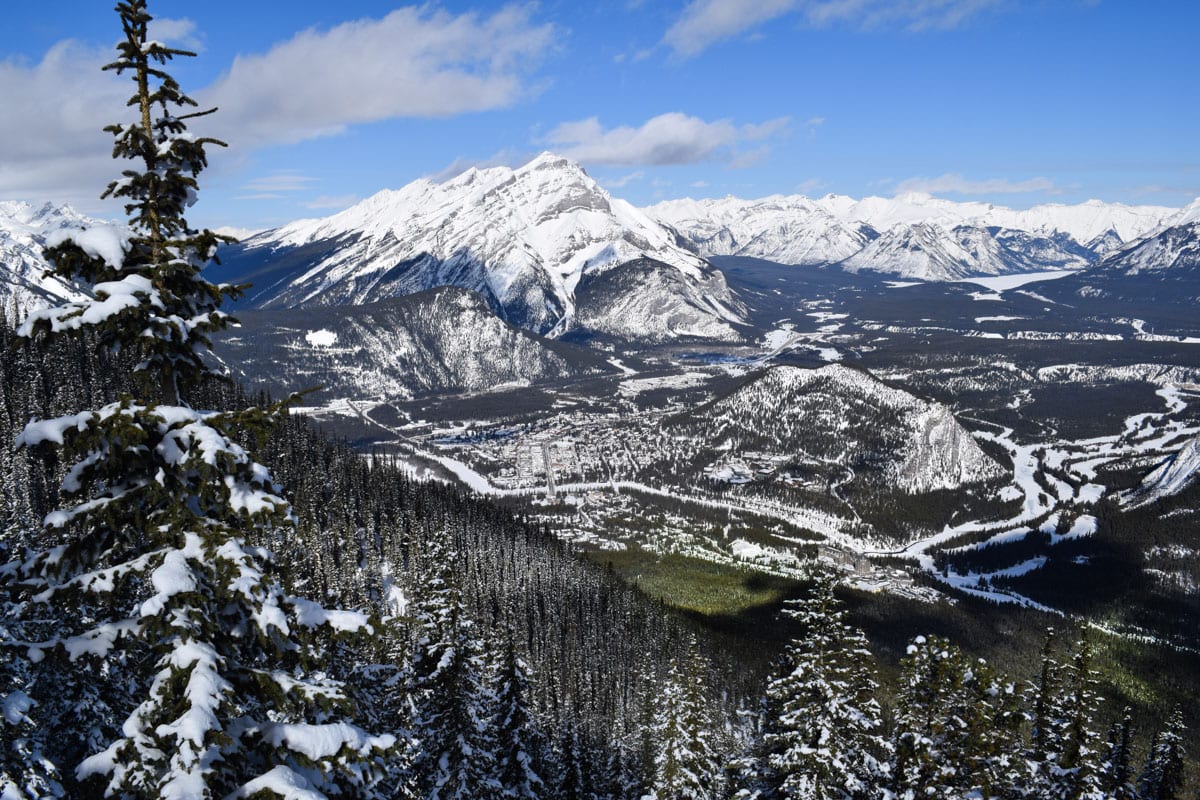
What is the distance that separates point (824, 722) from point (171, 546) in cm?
2533

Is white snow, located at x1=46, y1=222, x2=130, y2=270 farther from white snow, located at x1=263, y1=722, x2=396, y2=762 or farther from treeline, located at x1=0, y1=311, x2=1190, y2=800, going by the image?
white snow, located at x1=263, y1=722, x2=396, y2=762

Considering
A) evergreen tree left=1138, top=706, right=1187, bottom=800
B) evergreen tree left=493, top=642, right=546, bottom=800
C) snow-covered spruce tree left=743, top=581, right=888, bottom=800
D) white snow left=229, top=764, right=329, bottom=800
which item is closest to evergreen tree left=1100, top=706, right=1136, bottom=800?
evergreen tree left=1138, top=706, right=1187, bottom=800

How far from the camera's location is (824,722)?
28578 millimetres

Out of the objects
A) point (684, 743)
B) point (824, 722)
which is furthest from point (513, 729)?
point (824, 722)

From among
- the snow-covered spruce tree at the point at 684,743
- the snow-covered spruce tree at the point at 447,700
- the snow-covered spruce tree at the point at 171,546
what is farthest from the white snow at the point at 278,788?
the snow-covered spruce tree at the point at 684,743

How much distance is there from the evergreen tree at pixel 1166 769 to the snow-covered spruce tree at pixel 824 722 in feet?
69.5

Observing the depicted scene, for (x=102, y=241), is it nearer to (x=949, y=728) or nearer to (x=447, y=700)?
(x=447, y=700)

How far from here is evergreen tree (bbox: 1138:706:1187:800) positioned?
1571 inches

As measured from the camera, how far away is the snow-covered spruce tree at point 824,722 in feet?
93.7

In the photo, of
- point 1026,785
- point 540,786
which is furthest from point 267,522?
point 1026,785

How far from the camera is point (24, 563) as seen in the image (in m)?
11.0

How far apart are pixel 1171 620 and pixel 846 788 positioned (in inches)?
8044

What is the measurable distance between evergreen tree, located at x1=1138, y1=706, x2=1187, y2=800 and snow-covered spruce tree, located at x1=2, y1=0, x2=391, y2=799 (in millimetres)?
46127

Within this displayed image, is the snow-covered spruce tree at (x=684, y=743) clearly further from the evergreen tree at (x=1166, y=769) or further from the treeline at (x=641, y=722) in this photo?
the evergreen tree at (x=1166, y=769)
